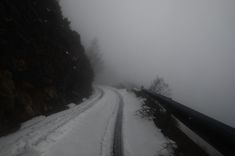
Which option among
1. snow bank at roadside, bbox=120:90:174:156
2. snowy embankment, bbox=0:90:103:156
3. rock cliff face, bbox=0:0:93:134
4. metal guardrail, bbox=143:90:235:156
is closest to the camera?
metal guardrail, bbox=143:90:235:156

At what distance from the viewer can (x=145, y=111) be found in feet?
59.1

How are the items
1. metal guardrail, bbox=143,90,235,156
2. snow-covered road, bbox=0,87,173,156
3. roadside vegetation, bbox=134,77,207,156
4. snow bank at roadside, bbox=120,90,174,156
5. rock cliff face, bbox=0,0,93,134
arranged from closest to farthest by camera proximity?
1. metal guardrail, bbox=143,90,235,156
2. snow-covered road, bbox=0,87,173,156
3. roadside vegetation, bbox=134,77,207,156
4. snow bank at roadside, bbox=120,90,174,156
5. rock cliff face, bbox=0,0,93,134

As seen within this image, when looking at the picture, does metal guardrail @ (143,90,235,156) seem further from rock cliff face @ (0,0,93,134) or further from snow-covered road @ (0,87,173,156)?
rock cliff face @ (0,0,93,134)

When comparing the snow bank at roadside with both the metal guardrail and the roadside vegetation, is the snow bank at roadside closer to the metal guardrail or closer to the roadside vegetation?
the roadside vegetation

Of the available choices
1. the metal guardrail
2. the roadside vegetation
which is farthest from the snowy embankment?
the metal guardrail

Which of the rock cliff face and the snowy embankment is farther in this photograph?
the rock cliff face

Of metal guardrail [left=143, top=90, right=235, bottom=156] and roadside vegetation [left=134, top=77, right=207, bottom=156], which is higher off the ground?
metal guardrail [left=143, top=90, right=235, bottom=156]

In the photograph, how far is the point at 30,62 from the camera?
13516 millimetres

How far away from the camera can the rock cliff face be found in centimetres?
1100

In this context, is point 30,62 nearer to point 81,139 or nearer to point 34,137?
point 34,137

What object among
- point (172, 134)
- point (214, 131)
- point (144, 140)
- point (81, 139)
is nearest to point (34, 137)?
point (81, 139)

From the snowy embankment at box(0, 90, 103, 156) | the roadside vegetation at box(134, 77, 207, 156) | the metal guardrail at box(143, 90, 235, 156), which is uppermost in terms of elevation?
the metal guardrail at box(143, 90, 235, 156)

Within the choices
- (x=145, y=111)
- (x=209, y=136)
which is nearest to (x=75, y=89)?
(x=145, y=111)

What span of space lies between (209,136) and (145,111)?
10025 millimetres
